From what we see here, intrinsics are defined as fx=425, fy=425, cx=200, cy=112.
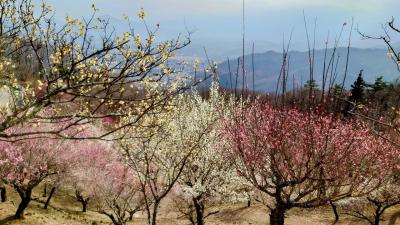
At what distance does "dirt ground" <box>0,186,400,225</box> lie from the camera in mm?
36750

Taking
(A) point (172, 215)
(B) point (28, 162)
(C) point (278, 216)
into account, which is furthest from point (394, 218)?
(B) point (28, 162)

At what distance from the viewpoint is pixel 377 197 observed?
36.5 metres

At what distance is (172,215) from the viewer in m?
45.6

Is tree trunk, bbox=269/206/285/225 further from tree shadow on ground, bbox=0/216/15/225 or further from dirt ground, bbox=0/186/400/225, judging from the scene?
dirt ground, bbox=0/186/400/225

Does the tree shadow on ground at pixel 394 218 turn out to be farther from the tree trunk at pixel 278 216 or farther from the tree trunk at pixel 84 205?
the tree trunk at pixel 84 205

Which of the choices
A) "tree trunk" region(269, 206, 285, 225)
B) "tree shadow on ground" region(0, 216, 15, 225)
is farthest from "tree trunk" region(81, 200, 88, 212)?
"tree trunk" region(269, 206, 285, 225)

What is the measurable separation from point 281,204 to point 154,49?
353 inches

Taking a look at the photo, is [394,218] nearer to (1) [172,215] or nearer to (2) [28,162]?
(1) [172,215]

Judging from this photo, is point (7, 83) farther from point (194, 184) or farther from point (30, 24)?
point (194, 184)

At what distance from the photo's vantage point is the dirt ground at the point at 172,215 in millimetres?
36750

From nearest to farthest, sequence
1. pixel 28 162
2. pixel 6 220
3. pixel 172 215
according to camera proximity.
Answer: pixel 6 220 → pixel 28 162 → pixel 172 215

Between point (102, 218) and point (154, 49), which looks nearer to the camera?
point (154, 49)

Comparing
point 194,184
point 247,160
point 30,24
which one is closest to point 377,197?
point 194,184

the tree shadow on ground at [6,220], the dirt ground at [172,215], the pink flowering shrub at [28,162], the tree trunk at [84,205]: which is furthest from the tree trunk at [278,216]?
the tree trunk at [84,205]
